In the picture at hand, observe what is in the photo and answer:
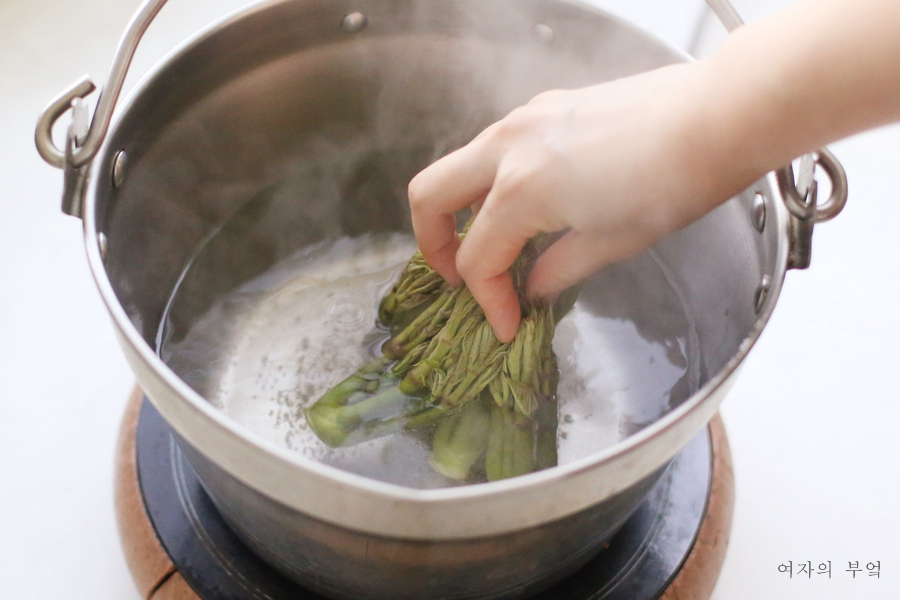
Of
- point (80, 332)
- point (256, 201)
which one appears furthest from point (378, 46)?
point (80, 332)

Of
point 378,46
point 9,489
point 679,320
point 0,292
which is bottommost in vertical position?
point 9,489

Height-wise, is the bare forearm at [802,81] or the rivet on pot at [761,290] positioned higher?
the bare forearm at [802,81]

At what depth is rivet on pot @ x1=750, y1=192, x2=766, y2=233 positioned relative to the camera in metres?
0.65

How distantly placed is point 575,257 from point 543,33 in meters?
0.32

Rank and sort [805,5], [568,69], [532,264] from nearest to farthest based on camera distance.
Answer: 1. [805,5]
2. [532,264]
3. [568,69]

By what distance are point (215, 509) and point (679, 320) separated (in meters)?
0.53

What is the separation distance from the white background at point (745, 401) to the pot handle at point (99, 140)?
364 millimetres

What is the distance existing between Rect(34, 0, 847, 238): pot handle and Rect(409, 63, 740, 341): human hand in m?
0.10

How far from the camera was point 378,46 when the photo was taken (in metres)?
0.86

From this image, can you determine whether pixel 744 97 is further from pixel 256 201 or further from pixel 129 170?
pixel 256 201

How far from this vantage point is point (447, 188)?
0.60 metres

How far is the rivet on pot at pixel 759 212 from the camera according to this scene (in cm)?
65

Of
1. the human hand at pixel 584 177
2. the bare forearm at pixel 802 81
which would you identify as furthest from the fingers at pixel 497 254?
the bare forearm at pixel 802 81

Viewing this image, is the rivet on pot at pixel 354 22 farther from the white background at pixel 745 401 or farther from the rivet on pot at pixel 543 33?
the white background at pixel 745 401
